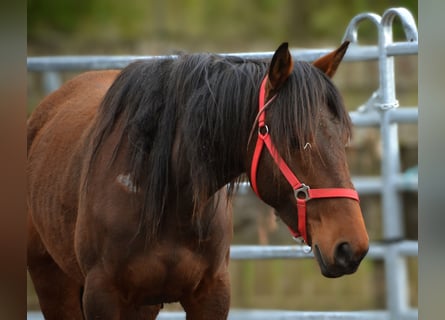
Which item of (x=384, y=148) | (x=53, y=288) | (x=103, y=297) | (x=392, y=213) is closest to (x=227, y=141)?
(x=103, y=297)

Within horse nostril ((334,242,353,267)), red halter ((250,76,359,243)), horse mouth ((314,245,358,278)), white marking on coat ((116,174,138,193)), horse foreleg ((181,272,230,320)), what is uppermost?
red halter ((250,76,359,243))

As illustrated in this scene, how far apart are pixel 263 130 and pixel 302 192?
0.67ft

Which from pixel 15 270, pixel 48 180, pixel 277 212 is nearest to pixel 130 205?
pixel 277 212

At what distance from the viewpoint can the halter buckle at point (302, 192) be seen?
2037 millimetres

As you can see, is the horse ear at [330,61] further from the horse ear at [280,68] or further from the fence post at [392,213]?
the fence post at [392,213]

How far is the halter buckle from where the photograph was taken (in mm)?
2037

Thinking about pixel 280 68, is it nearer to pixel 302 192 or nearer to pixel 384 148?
pixel 302 192

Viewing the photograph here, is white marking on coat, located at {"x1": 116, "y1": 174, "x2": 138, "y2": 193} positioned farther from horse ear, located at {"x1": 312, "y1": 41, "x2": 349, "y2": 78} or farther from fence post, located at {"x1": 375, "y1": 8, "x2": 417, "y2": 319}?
fence post, located at {"x1": 375, "y1": 8, "x2": 417, "y2": 319}

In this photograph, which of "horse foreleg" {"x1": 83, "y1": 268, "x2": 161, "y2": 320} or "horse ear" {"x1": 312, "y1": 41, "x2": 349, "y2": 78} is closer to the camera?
"horse ear" {"x1": 312, "y1": 41, "x2": 349, "y2": 78}

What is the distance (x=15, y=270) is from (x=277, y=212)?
47.1 inches

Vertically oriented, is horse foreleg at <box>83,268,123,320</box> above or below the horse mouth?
below

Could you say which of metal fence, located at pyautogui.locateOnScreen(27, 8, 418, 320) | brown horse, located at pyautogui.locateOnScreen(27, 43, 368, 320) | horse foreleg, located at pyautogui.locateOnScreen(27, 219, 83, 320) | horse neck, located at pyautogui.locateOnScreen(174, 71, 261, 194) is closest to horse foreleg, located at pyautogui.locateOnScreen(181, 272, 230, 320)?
brown horse, located at pyautogui.locateOnScreen(27, 43, 368, 320)

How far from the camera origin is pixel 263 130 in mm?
2129

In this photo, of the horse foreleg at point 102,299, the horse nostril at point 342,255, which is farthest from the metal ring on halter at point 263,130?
the horse foreleg at point 102,299
